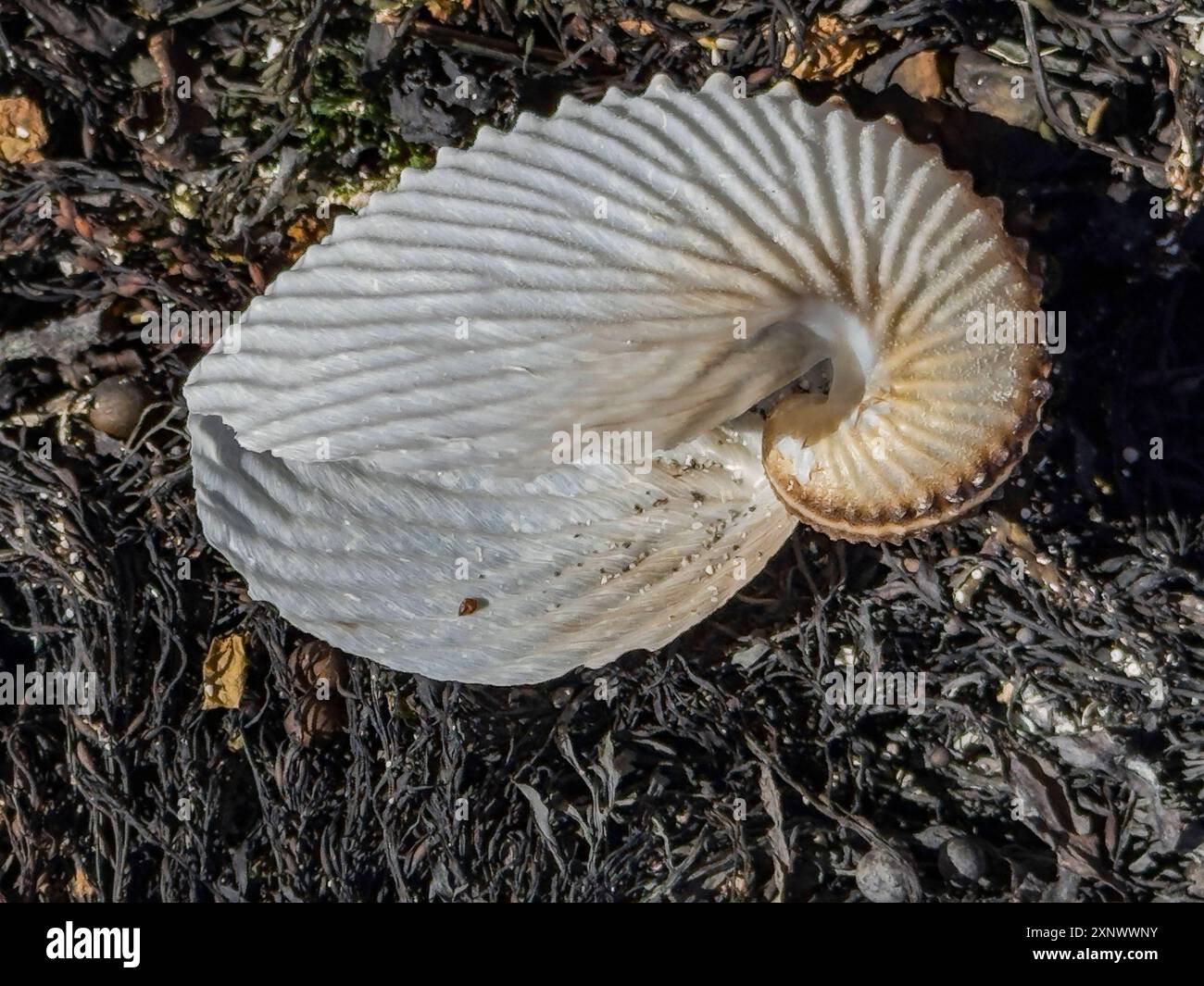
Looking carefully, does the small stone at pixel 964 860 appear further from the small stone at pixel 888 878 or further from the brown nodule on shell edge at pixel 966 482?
the brown nodule on shell edge at pixel 966 482

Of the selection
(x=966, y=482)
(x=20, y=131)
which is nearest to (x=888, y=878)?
(x=966, y=482)

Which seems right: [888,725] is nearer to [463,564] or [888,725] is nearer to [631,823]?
[631,823]

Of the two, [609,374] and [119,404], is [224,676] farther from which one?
[609,374]

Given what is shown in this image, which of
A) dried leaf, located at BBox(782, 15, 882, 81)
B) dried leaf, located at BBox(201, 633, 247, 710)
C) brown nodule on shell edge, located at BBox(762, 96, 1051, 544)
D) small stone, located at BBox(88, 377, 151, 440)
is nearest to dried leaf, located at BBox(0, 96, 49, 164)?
small stone, located at BBox(88, 377, 151, 440)

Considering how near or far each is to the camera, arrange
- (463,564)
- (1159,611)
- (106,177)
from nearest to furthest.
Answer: (463,564) < (1159,611) < (106,177)

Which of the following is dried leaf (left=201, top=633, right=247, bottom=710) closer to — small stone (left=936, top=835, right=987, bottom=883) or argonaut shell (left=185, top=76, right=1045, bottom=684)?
argonaut shell (left=185, top=76, right=1045, bottom=684)

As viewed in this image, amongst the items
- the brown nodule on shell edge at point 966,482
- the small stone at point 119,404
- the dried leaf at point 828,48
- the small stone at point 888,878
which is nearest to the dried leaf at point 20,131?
the small stone at point 119,404

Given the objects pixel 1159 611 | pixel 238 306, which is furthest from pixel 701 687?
pixel 238 306
